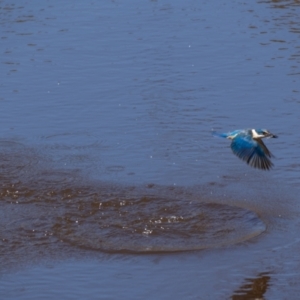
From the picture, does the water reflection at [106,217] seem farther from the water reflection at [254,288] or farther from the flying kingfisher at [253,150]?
the water reflection at [254,288]

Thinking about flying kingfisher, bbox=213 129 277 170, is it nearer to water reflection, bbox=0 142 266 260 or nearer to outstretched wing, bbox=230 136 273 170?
outstretched wing, bbox=230 136 273 170

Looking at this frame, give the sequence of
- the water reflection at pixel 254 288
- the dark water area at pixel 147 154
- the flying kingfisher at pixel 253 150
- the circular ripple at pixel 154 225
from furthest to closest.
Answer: the flying kingfisher at pixel 253 150
the circular ripple at pixel 154 225
the dark water area at pixel 147 154
the water reflection at pixel 254 288

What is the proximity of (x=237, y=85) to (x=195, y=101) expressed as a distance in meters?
0.66

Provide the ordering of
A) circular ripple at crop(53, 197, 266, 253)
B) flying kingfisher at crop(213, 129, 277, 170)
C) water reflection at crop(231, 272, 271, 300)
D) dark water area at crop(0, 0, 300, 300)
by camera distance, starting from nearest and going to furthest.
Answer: water reflection at crop(231, 272, 271, 300)
dark water area at crop(0, 0, 300, 300)
circular ripple at crop(53, 197, 266, 253)
flying kingfisher at crop(213, 129, 277, 170)

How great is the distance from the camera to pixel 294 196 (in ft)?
22.4

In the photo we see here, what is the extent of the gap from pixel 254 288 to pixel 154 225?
1202 mm

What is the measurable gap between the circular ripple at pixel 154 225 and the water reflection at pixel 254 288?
608 mm

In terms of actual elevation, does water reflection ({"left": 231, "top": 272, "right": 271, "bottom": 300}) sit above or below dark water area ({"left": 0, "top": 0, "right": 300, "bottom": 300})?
above

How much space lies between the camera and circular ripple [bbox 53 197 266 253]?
6.19 meters

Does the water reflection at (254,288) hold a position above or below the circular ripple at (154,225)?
above

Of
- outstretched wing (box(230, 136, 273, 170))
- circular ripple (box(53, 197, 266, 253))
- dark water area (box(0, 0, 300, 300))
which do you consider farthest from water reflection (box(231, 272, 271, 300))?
outstretched wing (box(230, 136, 273, 170))

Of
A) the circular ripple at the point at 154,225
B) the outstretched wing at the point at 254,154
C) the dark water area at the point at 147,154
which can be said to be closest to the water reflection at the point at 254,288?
the dark water area at the point at 147,154

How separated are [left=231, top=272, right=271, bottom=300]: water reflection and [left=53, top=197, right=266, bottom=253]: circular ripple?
2.00ft

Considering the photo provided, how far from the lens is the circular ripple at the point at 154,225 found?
6188 mm
